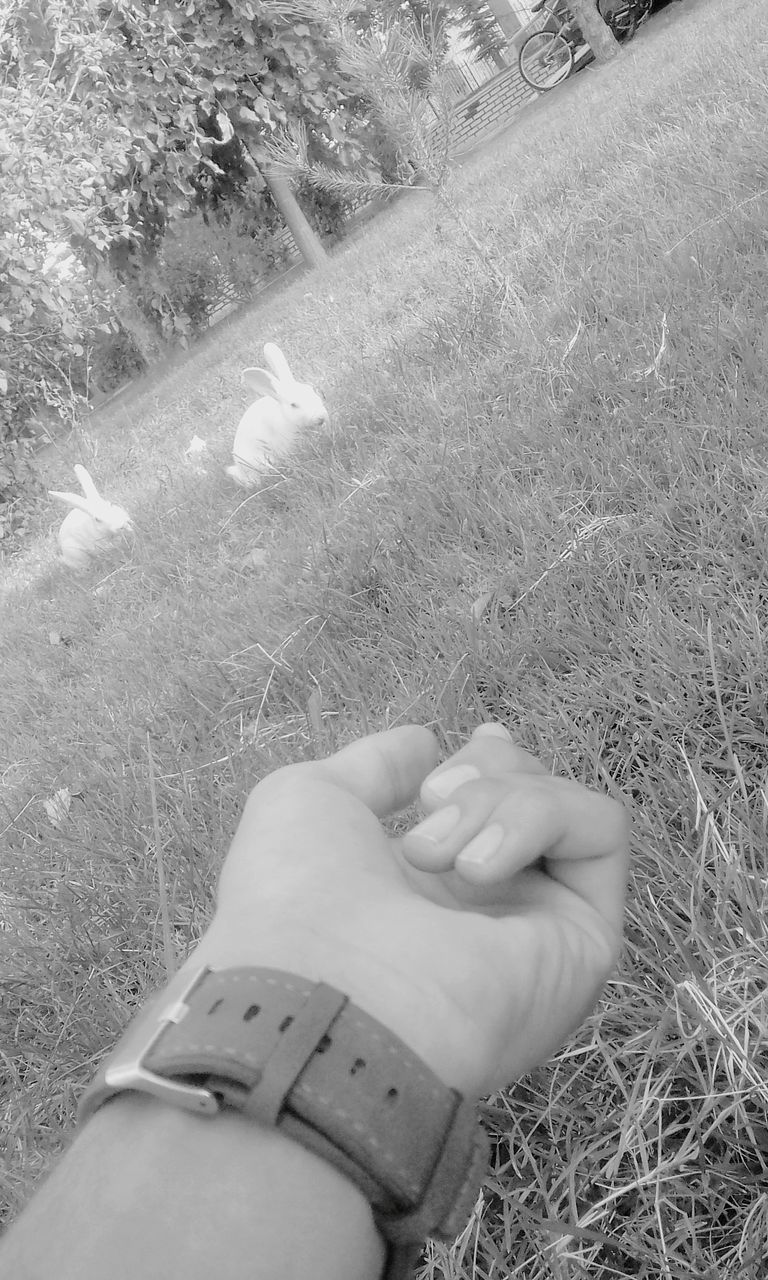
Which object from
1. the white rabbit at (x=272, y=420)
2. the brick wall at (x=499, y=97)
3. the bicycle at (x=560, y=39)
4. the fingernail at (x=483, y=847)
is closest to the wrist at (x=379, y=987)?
the fingernail at (x=483, y=847)

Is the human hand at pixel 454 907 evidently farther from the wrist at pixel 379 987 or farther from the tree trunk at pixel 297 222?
the tree trunk at pixel 297 222

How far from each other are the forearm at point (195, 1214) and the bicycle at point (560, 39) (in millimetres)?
17636

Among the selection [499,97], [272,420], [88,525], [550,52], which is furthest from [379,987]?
[499,97]

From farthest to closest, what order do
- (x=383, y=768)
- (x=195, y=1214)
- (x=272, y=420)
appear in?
(x=272, y=420), (x=383, y=768), (x=195, y=1214)

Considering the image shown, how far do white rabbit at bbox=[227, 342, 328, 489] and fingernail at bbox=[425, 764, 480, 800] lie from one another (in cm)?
273

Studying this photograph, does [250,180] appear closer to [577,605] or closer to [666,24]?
[666,24]

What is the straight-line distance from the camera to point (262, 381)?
3723 millimetres

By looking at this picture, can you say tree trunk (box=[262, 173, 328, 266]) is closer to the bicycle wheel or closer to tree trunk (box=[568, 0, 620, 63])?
tree trunk (box=[568, 0, 620, 63])

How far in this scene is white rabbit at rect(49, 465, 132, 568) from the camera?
13.7ft

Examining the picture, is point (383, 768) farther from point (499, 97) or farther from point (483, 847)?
point (499, 97)

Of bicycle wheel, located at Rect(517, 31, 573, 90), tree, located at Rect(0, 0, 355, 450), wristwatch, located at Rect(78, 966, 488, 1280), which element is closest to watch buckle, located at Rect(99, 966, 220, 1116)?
wristwatch, located at Rect(78, 966, 488, 1280)

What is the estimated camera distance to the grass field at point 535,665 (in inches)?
34.4

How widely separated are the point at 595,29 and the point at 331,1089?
51.4 ft

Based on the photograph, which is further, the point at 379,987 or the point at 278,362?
the point at 278,362
